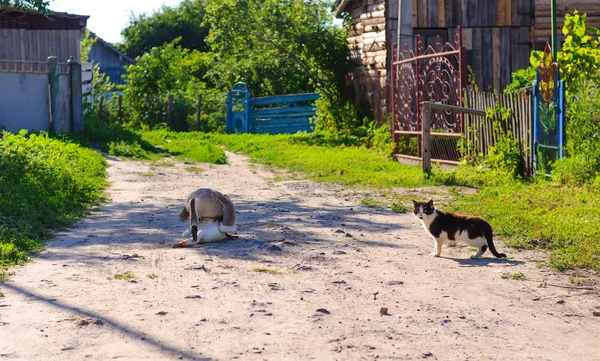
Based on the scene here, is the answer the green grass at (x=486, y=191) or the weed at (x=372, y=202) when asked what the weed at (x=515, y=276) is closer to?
the green grass at (x=486, y=191)

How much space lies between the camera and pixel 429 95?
1698 cm

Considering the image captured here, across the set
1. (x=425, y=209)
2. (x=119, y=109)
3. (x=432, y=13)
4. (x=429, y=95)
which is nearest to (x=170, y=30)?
(x=119, y=109)

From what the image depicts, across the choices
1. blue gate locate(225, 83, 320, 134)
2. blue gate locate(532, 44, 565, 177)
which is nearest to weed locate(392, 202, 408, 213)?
blue gate locate(532, 44, 565, 177)

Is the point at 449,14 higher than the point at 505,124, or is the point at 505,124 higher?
the point at 449,14

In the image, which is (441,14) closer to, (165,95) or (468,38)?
(468,38)

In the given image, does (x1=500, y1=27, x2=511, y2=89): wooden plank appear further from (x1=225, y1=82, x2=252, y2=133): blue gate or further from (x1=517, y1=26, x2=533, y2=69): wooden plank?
(x1=225, y1=82, x2=252, y2=133): blue gate

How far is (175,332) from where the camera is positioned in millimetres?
5566

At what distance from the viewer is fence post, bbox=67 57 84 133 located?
848 inches

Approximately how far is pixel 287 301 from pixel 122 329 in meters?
1.31

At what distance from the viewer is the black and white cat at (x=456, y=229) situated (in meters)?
8.12

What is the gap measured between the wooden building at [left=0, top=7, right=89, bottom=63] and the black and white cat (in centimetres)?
1661

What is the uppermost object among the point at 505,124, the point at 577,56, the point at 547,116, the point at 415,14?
the point at 415,14

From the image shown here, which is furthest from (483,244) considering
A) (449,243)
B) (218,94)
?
(218,94)

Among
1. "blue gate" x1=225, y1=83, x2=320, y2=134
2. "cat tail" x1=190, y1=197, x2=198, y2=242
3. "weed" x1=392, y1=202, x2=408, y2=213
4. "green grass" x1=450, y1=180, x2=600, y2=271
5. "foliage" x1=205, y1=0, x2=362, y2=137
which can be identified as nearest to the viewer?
"green grass" x1=450, y1=180, x2=600, y2=271
